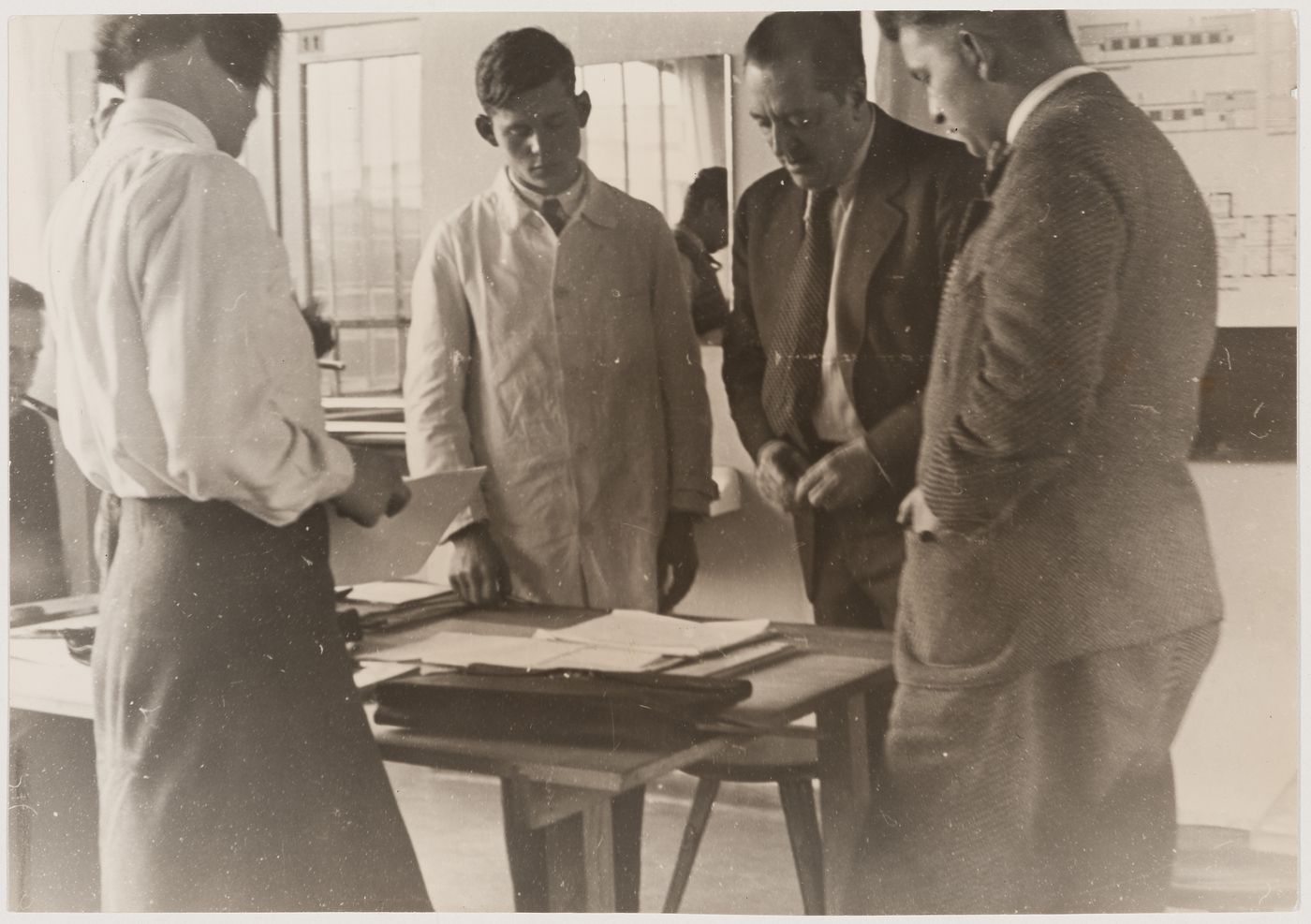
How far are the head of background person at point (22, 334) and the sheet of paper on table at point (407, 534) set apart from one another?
1.71 ft

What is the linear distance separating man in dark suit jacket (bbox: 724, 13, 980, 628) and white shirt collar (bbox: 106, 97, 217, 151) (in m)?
0.73

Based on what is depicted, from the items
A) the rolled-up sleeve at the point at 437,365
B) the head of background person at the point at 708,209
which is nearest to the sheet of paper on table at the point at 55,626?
the rolled-up sleeve at the point at 437,365

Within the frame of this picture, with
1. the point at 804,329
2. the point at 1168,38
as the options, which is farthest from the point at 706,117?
the point at 1168,38

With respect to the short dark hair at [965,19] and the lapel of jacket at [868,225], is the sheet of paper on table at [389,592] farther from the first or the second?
the short dark hair at [965,19]

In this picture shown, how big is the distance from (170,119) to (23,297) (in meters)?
0.34

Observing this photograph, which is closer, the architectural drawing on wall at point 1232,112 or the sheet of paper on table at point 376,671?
the architectural drawing on wall at point 1232,112

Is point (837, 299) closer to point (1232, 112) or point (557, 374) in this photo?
point (557, 374)

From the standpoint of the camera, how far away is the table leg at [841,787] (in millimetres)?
1662

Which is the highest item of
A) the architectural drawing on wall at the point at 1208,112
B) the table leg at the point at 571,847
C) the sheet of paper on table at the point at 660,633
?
the architectural drawing on wall at the point at 1208,112

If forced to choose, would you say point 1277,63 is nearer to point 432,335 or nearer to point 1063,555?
point 1063,555

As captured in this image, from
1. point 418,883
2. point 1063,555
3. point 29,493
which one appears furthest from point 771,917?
point 29,493

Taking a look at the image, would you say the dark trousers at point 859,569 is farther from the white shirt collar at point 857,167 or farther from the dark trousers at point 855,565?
the white shirt collar at point 857,167

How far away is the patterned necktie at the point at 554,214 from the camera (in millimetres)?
1715

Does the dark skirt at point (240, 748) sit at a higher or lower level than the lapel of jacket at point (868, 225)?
lower
